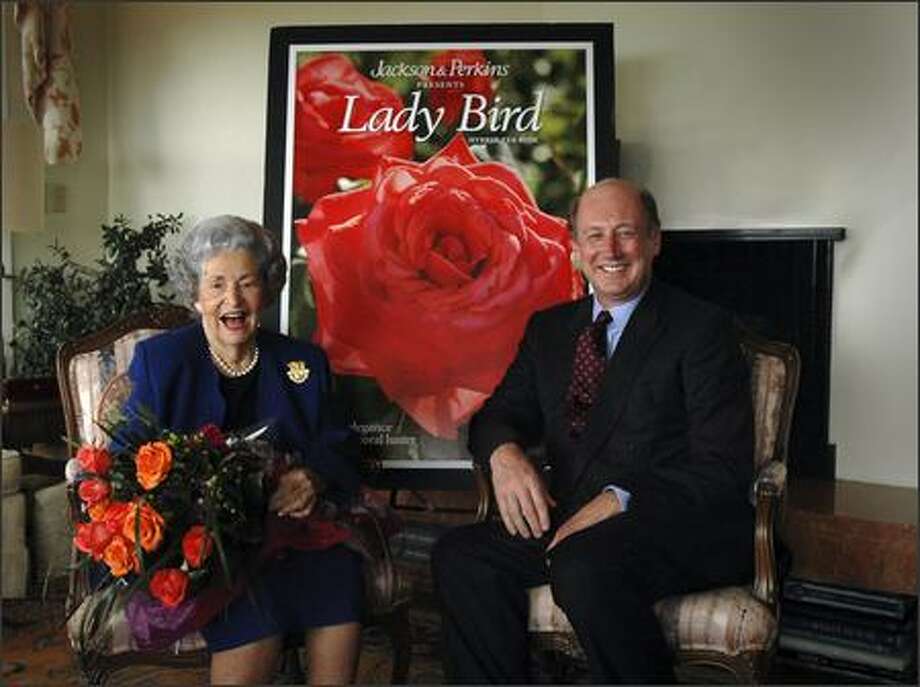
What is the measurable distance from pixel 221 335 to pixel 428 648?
1.38 meters

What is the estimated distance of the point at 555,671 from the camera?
89.4 inches

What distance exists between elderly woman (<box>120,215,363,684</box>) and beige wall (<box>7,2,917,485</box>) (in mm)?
1060

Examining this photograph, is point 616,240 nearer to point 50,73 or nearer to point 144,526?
point 144,526

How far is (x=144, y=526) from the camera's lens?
1674 mm

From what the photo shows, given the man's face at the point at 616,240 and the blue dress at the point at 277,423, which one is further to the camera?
the man's face at the point at 616,240

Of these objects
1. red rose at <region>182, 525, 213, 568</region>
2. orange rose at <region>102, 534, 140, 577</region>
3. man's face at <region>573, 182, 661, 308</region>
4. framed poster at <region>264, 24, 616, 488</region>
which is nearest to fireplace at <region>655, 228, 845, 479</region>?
framed poster at <region>264, 24, 616, 488</region>

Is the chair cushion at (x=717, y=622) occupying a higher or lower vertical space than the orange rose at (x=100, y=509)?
lower

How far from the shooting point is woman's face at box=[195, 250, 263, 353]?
200 centimetres

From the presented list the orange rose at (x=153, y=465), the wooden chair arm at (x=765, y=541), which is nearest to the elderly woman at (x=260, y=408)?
the orange rose at (x=153, y=465)

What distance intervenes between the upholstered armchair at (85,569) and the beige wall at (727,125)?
985 millimetres

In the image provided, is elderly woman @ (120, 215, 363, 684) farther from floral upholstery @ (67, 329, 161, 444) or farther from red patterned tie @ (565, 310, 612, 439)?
red patterned tie @ (565, 310, 612, 439)

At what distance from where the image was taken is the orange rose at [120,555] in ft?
5.52

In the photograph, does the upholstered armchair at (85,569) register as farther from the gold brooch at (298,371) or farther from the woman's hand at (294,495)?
the gold brooch at (298,371)

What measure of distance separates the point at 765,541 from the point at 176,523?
1151 mm
